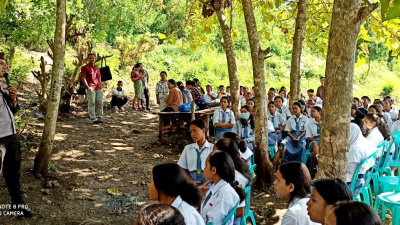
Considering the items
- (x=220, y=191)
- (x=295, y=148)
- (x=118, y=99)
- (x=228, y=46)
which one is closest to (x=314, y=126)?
(x=295, y=148)

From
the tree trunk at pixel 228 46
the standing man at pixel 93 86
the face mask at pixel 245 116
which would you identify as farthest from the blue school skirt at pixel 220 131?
the standing man at pixel 93 86

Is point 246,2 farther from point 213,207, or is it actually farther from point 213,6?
point 213,207

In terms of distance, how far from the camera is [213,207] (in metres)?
2.67

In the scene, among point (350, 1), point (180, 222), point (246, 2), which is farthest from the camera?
point (246, 2)

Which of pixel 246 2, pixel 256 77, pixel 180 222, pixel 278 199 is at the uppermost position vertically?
pixel 246 2

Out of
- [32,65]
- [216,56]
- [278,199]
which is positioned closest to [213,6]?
[278,199]

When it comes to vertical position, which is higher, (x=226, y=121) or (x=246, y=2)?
(x=246, y=2)

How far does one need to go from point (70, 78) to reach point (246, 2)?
6177 mm

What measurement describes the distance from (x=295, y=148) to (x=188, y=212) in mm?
4552

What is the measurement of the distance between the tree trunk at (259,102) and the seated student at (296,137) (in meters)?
1.34

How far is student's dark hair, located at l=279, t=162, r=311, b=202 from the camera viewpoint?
247 centimetres

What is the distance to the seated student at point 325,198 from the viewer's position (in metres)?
2.15

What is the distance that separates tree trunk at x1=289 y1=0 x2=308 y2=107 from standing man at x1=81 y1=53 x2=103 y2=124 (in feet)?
14.9

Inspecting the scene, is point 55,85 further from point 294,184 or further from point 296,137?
point 296,137
